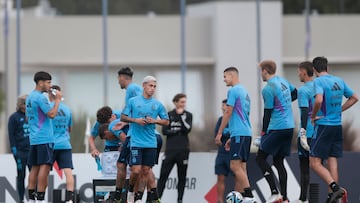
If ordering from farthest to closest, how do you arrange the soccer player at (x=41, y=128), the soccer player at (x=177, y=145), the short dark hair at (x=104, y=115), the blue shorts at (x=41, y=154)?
the soccer player at (x=177, y=145), the short dark hair at (x=104, y=115), the blue shorts at (x=41, y=154), the soccer player at (x=41, y=128)

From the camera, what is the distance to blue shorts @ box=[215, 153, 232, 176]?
1842 cm

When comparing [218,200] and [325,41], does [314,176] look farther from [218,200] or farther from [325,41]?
[325,41]

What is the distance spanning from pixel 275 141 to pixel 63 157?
3.35 metres

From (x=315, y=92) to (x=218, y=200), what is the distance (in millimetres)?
3944

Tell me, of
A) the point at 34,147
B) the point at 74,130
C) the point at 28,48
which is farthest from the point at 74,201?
the point at 28,48

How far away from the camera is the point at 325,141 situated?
50.5 ft

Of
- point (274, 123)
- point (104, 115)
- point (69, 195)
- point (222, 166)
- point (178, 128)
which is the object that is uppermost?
point (104, 115)

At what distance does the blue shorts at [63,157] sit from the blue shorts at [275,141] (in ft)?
10.1

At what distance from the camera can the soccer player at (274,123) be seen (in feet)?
52.4

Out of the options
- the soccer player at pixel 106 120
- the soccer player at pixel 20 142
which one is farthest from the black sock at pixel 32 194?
the soccer player at pixel 20 142

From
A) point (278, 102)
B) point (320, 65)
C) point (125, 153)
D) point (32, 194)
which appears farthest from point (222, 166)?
point (320, 65)

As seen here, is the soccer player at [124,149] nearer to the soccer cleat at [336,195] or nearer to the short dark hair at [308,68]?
the short dark hair at [308,68]

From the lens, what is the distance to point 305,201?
1612cm

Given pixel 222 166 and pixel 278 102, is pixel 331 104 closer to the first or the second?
pixel 278 102
